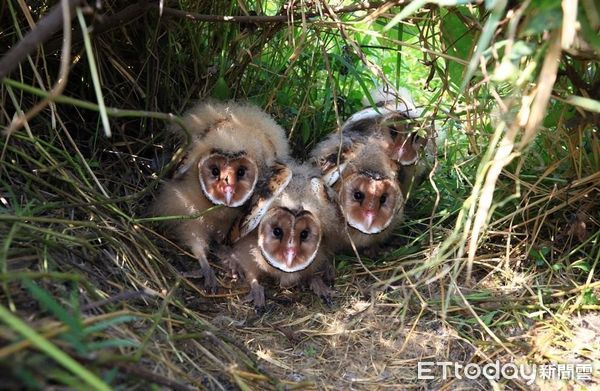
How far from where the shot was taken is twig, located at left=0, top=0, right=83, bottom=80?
1.74 meters

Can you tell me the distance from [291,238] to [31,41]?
69.2 inches

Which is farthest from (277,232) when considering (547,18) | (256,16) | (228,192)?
(547,18)

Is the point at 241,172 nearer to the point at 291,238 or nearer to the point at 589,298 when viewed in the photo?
the point at 291,238

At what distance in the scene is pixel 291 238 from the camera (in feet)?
10.7

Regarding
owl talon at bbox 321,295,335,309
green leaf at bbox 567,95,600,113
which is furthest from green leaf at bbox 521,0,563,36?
owl talon at bbox 321,295,335,309

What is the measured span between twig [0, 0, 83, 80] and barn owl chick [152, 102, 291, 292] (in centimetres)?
150

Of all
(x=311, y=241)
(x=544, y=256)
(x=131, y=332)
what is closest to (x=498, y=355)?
(x=544, y=256)

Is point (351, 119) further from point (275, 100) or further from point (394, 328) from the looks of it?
point (394, 328)

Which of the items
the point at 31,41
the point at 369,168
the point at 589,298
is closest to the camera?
the point at 31,41

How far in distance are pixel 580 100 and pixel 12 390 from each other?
77.5 inches

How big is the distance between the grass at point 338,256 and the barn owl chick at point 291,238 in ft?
0.33

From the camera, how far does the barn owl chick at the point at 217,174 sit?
3.41 meters

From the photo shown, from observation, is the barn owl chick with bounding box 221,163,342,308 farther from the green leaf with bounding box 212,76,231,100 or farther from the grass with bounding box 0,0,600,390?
the green leaf with bounding box 212,76,231,100

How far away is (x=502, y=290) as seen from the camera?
10.1 ft
